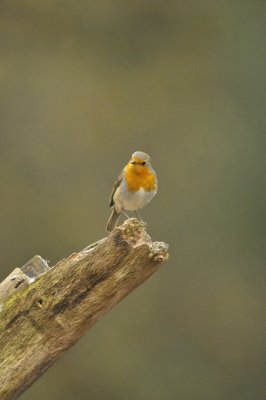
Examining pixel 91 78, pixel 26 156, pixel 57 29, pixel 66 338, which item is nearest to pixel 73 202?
pixel 26 156

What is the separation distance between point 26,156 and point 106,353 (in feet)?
5.79

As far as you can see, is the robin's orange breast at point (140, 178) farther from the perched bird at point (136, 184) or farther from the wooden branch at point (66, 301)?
the wooden branch at point (66, 301)

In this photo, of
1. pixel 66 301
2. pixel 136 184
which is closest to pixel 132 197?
pixel 136 184

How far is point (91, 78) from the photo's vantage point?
666 centimetres

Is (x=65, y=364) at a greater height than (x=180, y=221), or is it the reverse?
(x=180, y=221)

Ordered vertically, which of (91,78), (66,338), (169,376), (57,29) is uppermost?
(57,29)

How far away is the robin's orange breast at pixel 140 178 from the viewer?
340 cm

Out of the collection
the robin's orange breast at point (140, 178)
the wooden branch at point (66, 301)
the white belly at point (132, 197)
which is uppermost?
the robin's orange breast at point (140, 178)

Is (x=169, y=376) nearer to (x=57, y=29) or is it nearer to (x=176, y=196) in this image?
(x=176, y=196)

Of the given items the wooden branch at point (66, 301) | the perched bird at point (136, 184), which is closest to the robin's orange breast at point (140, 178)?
the perched bird at point (136, 184)

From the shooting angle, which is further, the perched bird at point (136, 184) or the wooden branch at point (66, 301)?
the perched bird at point (136, 184)

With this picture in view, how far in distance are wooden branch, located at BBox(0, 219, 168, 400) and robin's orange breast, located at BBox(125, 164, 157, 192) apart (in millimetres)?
1022

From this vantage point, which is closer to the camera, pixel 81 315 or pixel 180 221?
pixel 81 315

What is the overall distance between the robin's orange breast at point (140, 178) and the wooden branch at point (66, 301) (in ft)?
3.35
